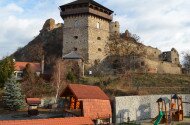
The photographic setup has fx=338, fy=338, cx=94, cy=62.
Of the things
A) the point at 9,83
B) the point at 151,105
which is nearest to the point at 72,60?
the point at 9,83

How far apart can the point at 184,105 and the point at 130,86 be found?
9529 mm

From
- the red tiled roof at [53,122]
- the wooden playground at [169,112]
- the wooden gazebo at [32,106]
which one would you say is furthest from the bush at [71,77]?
the red tiled roof at [53,122]

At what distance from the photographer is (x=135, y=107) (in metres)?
32.0

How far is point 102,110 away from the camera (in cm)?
2925

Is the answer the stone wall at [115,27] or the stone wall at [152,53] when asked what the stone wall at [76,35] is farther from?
the stone wall at [152,53]

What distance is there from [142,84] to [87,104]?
18102 mm

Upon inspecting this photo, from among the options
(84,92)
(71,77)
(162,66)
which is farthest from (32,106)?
(162,66)

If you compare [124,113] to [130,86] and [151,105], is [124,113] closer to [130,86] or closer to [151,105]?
[151,105]

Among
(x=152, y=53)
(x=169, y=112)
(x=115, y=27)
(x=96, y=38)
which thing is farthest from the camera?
(x=115, y=27)

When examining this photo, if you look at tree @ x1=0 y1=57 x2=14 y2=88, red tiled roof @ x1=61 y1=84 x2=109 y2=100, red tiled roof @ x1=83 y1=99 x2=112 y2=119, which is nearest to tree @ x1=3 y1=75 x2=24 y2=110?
tree @ x1=0 y1=57 x2=14 y2=88

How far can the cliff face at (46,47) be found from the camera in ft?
189

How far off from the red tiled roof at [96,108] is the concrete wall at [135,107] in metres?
0.97

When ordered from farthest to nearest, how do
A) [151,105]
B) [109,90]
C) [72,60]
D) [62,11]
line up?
1. [62,11]
2. [72,60]
3. [109,90]
4. [151,105]

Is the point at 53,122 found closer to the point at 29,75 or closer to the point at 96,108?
the point at 96,108
